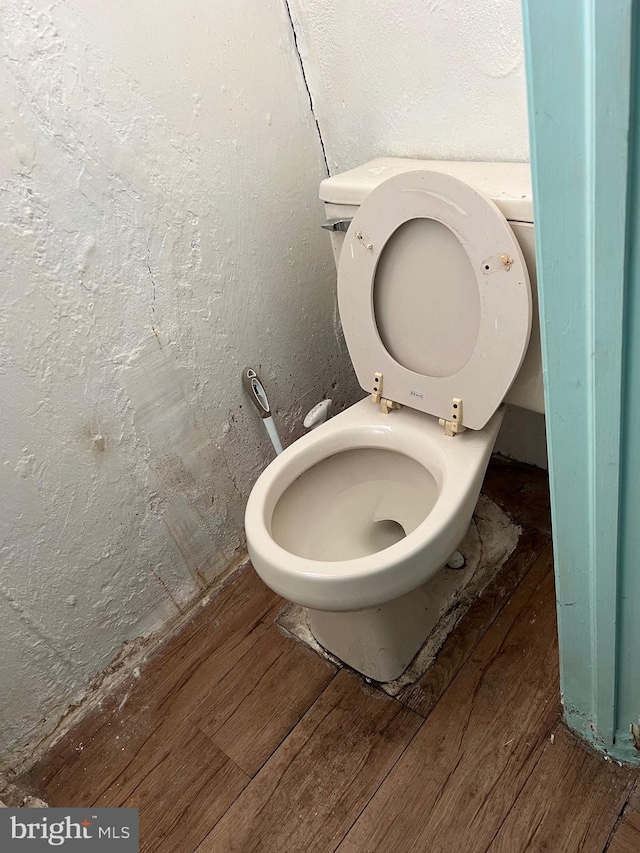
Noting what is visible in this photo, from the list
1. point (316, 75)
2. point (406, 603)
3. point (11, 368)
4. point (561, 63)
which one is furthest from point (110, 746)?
point (316, 75)

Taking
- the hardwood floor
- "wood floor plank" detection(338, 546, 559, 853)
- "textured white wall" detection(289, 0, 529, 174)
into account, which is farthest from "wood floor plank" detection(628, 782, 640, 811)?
"textured white wall" detection(289, 0, 529, 174)

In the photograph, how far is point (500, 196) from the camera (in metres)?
0.90

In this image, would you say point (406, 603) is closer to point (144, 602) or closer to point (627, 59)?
point (144, 602)

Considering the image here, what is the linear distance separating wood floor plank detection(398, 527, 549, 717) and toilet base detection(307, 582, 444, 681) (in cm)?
5

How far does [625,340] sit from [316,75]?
0.97 meters

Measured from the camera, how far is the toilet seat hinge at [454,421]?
1039 millimetres

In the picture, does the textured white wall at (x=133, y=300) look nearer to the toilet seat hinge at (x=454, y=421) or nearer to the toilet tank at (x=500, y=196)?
the toilet tank at (x=500, y=196)

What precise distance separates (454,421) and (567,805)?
0.61 metres

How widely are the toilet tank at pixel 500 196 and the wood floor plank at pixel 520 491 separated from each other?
1.34 ft

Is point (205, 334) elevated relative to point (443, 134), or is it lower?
lower

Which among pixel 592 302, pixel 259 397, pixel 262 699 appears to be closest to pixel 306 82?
pixel 259 397

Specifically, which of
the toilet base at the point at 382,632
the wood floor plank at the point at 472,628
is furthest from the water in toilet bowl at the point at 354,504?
the wood floor plank at the point at 472,628

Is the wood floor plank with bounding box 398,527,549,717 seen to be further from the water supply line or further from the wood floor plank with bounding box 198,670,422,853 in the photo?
the water supply line

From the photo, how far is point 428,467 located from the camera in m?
1.07
